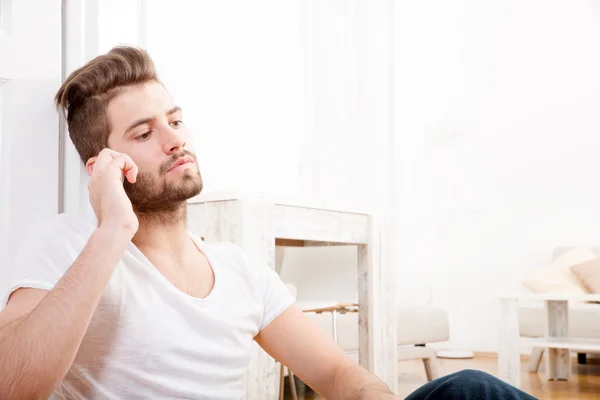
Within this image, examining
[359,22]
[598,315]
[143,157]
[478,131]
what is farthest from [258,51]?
[143,157]

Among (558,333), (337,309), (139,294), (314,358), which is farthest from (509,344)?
(139,294)

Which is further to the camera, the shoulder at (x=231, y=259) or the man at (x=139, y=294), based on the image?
the shoulder at (x=231, y=259)

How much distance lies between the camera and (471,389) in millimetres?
868

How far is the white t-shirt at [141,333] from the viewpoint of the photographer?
3.45 feet

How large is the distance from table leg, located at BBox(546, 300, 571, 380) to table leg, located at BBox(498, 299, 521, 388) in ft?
1.29

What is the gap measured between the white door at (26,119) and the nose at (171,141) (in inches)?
12.5

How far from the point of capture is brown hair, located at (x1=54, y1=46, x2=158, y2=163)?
1244 mm

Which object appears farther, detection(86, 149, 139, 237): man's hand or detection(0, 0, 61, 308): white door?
detection(0, 0, 61, 308): white door

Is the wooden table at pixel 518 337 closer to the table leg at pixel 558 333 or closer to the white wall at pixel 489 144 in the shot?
the table leg at pixel 558 333


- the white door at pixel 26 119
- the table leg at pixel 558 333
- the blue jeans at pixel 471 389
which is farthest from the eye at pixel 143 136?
the table leg at pixel 558 333

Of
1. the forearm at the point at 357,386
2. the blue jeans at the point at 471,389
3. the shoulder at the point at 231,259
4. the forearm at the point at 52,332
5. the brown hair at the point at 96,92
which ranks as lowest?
the forearm at the point at 357,386

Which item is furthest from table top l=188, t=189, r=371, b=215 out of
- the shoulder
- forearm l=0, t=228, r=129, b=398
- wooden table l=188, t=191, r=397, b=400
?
forearm l=0, t=228, r=129, b=398

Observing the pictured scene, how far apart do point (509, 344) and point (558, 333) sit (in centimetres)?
47

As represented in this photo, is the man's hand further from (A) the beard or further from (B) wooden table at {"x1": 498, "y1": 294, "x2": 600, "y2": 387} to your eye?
(B) wooden table at {"x1": 498, "y1": 294, "x2": 600, "y2": 387}
